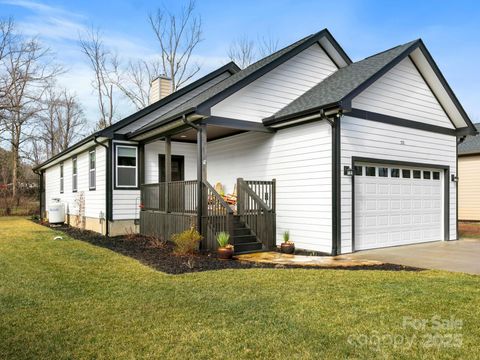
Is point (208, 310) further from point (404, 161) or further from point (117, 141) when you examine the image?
point (117, 141)

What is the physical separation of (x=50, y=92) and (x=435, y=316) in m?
35.2

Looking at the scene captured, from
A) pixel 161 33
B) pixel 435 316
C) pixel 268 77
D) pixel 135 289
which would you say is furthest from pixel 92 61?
pixel 435 316

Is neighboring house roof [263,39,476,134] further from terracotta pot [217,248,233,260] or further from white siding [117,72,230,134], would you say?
white siding [117,72,230,134]

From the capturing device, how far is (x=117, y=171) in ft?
40.1

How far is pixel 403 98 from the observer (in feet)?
33.7

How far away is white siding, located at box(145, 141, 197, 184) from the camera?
1270 centimetres

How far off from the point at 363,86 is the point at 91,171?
9.60 m

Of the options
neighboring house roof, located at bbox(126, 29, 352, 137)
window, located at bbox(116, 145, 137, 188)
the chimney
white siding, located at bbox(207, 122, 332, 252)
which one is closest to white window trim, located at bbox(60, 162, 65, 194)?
the chimney

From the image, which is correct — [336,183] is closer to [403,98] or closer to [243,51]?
[403,98]

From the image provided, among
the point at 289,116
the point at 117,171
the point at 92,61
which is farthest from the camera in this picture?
the point at 92,61

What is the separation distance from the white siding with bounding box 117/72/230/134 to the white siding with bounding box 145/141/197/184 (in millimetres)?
783

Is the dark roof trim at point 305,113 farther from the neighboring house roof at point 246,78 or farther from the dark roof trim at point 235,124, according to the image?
the neighboring house roof at point 246,78

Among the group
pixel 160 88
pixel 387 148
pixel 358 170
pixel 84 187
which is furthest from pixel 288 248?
pixel 84 187

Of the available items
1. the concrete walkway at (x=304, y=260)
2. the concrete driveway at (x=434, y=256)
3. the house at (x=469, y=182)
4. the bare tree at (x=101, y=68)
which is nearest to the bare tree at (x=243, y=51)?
A: the bare tree at (x=101, y=68)
